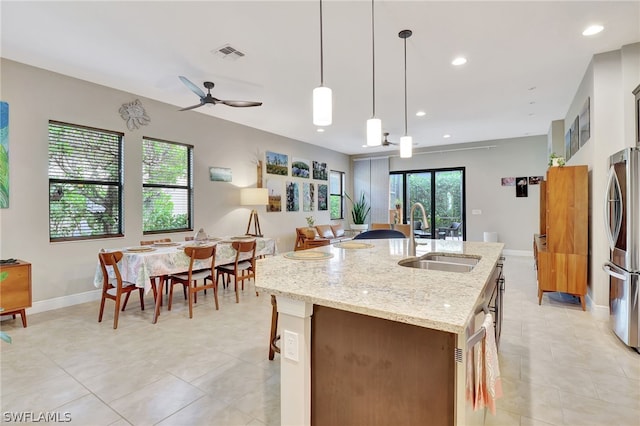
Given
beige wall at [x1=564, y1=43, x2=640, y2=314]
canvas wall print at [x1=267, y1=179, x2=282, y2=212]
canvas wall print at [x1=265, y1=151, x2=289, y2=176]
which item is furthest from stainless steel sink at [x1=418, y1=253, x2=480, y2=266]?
canvas wall print at [x1=265, y1=151, x2=289, y2=176]

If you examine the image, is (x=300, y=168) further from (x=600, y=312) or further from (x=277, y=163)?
(x=600, y=312)

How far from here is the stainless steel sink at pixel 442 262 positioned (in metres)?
2.18

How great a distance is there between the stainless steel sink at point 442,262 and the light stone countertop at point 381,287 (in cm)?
8

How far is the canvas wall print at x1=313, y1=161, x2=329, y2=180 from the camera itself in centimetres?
845

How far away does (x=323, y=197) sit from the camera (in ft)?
28.8

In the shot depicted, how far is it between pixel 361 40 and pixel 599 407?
3379mm

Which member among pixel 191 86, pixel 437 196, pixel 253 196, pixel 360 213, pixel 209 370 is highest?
pixel 191 86

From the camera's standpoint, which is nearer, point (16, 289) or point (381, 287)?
A: point (381, 287)

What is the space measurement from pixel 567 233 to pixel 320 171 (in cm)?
582

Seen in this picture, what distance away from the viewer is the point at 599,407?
1.97 m

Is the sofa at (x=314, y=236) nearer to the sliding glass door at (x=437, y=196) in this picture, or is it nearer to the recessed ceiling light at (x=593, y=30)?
the sliding glass door at (x=437, y=196)

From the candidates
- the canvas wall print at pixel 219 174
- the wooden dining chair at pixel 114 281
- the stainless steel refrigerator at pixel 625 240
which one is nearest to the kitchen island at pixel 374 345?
the stainless steel refrigerator at pixel 625 240

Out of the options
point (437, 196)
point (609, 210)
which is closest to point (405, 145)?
point (609, 210)

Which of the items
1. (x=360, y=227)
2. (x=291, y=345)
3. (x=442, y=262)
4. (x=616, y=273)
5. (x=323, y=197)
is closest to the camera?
(x=291, y=345)
